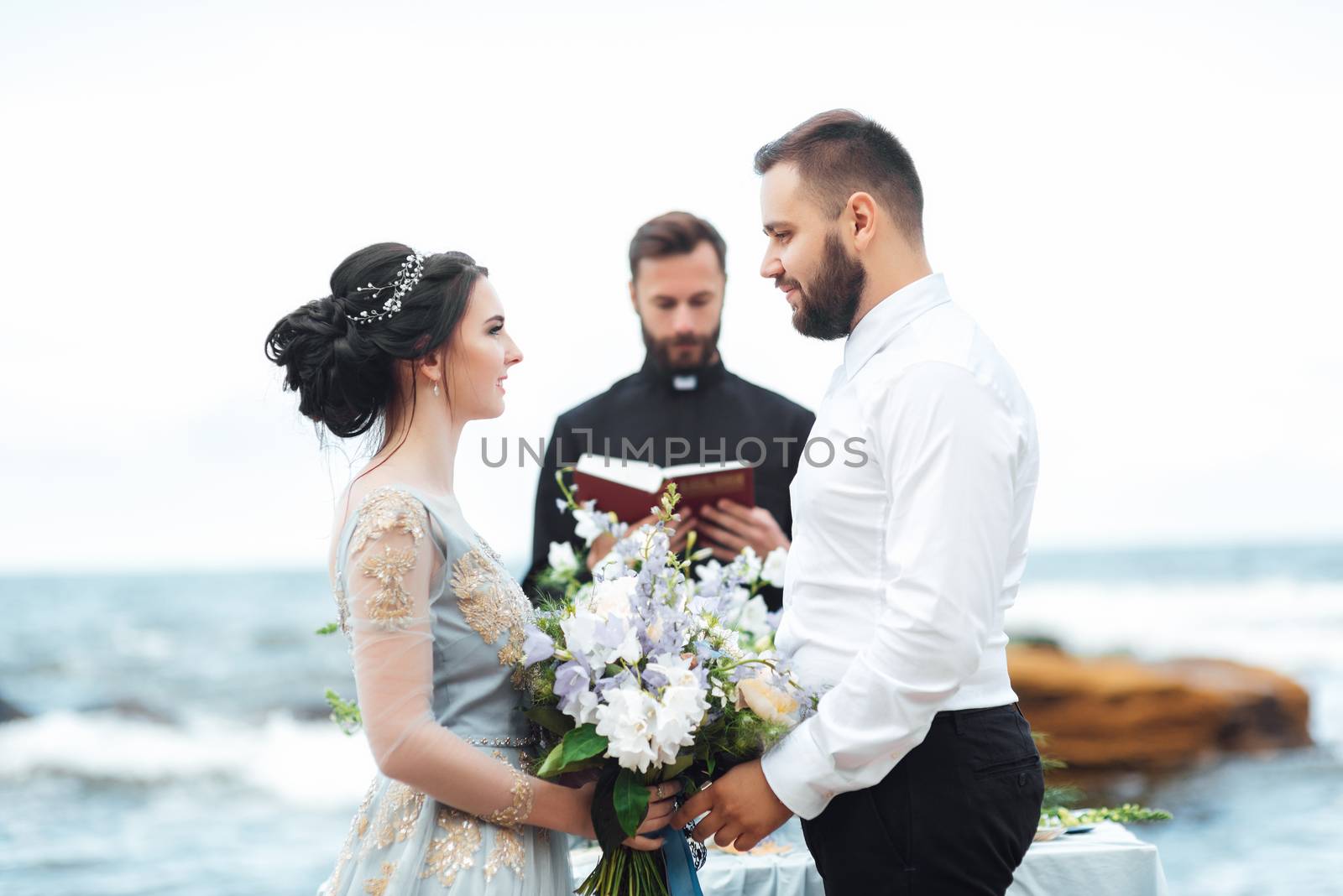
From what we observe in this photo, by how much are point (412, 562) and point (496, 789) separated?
0.44 metres

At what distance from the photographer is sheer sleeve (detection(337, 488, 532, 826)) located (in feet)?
6.23

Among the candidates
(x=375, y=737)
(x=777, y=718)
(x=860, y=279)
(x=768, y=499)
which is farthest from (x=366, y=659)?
(x=768, y=499)

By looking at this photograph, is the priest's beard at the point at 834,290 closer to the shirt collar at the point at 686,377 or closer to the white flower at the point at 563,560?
the white flower at the point at 563,560

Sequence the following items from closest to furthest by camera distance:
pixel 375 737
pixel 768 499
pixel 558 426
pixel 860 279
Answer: pixel 375 737 < pixel 860 279 < pixel 768 499 < pixel 558 426

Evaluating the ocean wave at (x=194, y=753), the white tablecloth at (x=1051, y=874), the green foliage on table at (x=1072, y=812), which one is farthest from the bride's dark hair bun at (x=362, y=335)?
the ocean wave at (x=194, y=753)

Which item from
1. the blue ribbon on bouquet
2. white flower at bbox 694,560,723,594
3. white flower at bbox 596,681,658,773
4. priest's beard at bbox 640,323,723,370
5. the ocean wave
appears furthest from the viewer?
the ocean wave

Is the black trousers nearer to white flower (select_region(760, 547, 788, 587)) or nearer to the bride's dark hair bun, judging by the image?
white flower (select_region(760, 547, 788, 587))

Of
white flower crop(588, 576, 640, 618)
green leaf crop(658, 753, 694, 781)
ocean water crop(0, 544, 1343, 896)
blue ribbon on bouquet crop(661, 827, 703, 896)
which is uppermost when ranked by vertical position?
white flower crop(588, 576, 640, 618)

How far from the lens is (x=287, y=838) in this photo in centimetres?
1015

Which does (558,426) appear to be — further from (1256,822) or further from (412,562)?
(1256,822)

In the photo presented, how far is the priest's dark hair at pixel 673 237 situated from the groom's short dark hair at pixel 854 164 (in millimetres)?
1567

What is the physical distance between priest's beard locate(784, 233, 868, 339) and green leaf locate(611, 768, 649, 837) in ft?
3.20

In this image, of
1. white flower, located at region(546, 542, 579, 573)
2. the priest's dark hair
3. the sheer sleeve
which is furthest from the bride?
the priest's dark hair

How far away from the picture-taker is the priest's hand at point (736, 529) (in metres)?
A: 3.22
